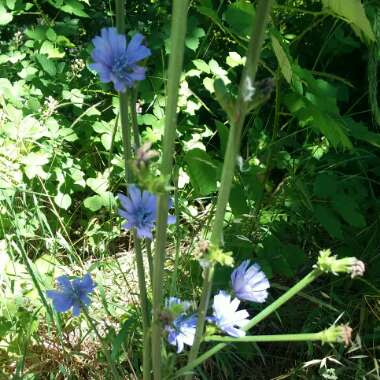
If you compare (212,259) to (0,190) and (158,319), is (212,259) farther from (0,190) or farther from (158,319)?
(0,190)

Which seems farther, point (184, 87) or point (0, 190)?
point (184, 87)

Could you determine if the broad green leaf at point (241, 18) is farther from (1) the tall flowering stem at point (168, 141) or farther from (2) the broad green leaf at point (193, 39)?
(1) the tall flowering stem at point (168, 141)

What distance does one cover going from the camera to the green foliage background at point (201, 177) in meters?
1.50

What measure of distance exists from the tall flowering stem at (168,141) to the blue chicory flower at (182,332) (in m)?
0.05

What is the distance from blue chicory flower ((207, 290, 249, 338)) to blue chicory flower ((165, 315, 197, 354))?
0.08 metres

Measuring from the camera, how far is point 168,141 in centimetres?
85

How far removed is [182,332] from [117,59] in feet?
1.63

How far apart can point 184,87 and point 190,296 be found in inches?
28.7

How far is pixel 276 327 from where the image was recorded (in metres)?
Answer: 1.67

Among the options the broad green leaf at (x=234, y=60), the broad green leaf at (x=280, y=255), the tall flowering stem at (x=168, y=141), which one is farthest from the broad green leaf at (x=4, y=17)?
the tall flowering stem at (x=168, y=141)

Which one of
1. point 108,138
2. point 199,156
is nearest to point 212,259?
point 199,156

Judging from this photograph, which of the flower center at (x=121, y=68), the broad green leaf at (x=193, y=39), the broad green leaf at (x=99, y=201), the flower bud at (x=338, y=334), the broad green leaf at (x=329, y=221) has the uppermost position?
the broad green leaf at (x=193, y=39)

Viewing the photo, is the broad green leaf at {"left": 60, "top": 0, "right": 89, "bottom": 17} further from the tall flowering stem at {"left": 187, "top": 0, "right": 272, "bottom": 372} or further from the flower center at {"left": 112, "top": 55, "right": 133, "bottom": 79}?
the tall flowering stem at {"left": 187, "top": 0, "right": 272, "bottom": 372}

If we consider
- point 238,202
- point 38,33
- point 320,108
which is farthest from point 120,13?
point 38,33
